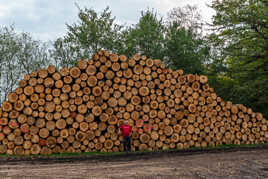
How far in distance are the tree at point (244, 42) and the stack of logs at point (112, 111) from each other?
6.66 feet

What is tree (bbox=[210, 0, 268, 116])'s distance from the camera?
1081 cm

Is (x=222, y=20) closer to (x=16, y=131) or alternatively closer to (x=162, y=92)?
(x=162, y=92)

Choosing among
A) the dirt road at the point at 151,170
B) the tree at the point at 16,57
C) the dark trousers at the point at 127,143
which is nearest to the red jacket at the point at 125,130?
the dark trousers at the point at 127,143

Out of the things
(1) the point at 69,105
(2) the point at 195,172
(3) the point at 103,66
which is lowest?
(2) the point at 195,172

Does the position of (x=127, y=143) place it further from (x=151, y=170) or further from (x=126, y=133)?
(x=151, y=170)

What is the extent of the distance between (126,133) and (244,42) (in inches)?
255

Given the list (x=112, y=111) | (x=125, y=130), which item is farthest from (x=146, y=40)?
(x=125, y=130)

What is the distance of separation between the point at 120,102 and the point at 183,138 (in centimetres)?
265

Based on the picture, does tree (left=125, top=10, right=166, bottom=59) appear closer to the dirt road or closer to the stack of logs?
the stack of logs

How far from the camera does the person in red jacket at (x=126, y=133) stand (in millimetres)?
8487

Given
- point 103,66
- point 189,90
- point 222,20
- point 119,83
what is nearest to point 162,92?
point 189,90

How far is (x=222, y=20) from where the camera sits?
38.5 ft

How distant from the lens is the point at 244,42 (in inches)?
434

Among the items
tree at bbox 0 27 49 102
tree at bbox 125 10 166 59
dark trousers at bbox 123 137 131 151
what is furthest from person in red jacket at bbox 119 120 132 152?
tree at bbox 0 27 49 102
